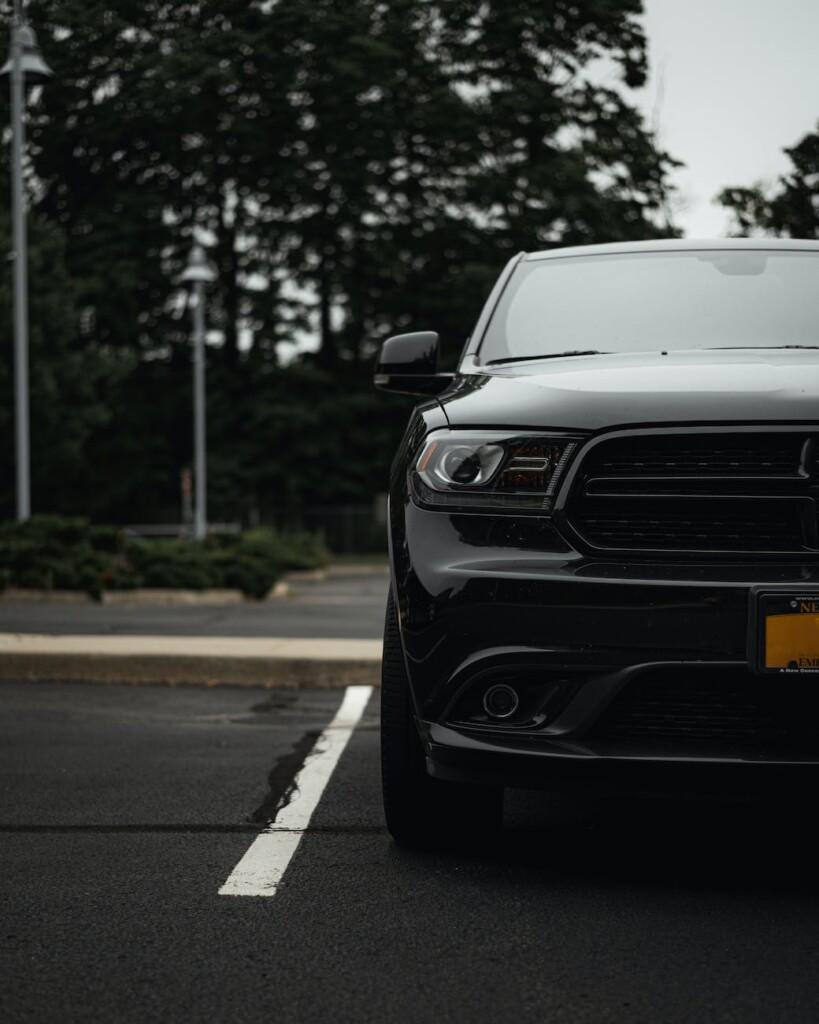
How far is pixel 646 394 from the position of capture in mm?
3875

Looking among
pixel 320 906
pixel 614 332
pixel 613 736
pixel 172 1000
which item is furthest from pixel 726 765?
pixel 614 332

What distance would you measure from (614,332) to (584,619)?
63.0 inches

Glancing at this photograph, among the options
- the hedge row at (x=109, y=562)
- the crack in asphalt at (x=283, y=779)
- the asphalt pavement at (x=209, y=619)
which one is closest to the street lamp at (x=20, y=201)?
the hedge row at (x=109, y=562)

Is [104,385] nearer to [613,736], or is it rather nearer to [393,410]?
[393,410]

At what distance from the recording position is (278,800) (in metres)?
5.18

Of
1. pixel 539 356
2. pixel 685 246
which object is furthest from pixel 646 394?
pixel 685 246

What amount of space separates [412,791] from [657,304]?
1.96 meters

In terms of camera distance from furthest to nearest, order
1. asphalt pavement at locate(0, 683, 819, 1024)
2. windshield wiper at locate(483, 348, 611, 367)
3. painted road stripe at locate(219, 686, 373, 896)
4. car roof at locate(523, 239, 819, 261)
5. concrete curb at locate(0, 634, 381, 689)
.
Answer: concrete curb at locate(0, 634, 381, 689) → car roof at locate(523, 239, 819, 261) → windshield wiper at locate(483, 348, 611, 367) → painted road stripe at locate(219, 686, 373, 896) → asphalt pavement at locate(0, 683, 819, 1024)

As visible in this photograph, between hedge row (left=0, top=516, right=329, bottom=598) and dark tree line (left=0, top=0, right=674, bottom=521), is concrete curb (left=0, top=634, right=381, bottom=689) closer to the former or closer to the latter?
hedge row (left=0, top=516, right=329, bottom=598)

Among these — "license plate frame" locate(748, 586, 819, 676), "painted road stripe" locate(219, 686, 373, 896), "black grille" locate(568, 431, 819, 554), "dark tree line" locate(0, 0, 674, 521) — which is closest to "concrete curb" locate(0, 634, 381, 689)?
"painted road stripe" locate(219, 686, 373, 896)

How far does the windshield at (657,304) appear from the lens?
488cm

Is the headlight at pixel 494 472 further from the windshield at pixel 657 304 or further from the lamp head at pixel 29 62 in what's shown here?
the lamp head at pixel 29 62

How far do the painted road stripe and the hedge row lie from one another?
9.17 m

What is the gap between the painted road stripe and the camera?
4.03m
